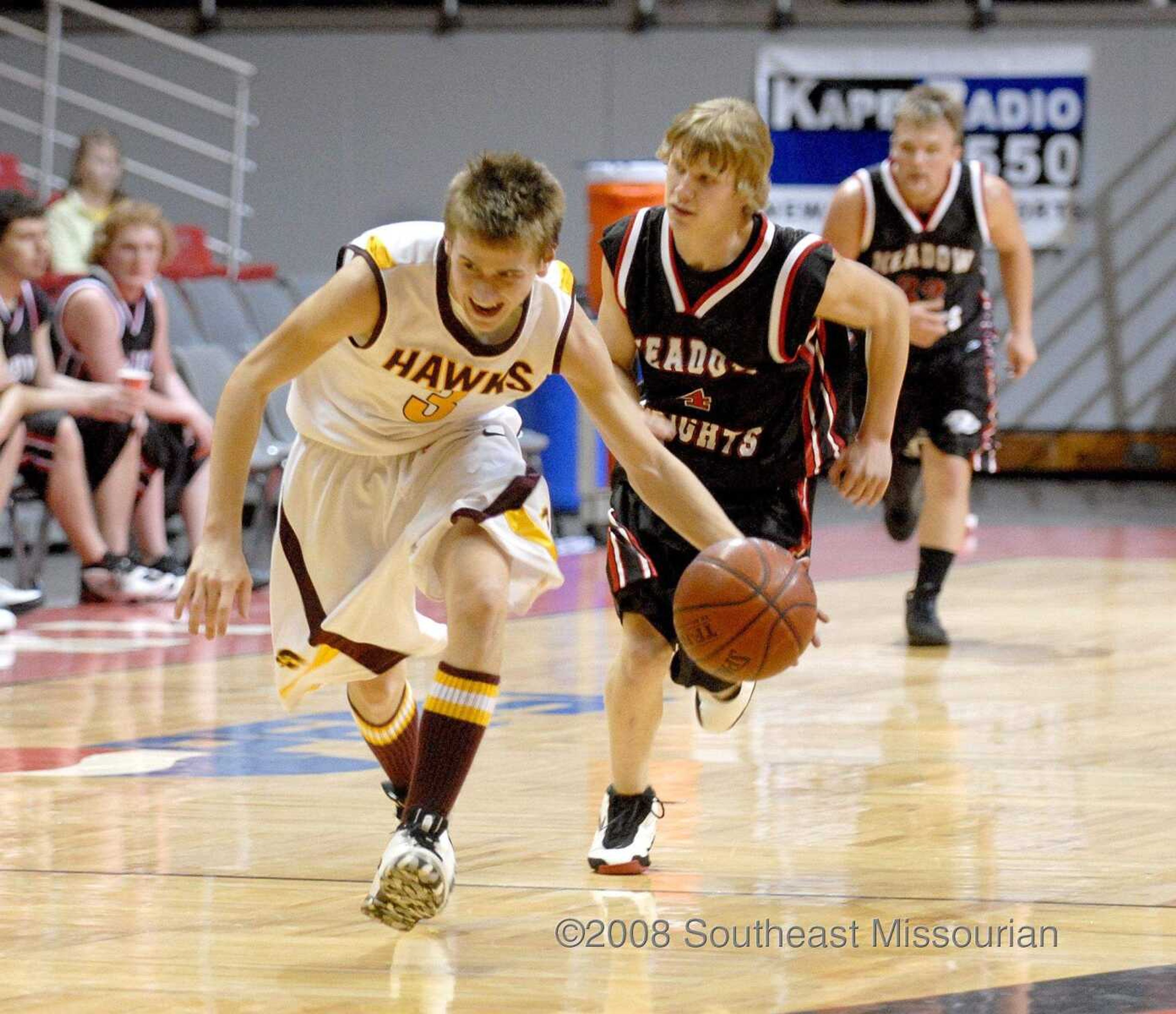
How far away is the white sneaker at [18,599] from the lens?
7043mm

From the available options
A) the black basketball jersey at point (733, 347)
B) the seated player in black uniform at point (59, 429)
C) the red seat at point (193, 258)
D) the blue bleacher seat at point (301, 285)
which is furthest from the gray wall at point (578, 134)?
the black basketball jersey at point (733, 347)

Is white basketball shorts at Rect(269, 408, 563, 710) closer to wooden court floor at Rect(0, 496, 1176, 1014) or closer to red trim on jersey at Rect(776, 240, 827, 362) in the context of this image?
wooden court floor at Rect(0, 496, 1176, 1014)

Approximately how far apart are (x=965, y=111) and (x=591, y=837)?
400 inches

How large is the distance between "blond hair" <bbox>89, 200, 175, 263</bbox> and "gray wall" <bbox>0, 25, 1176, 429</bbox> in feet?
19.6

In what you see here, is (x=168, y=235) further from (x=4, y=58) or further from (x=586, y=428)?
(x=4, y=58)

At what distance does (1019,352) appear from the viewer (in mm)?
6527

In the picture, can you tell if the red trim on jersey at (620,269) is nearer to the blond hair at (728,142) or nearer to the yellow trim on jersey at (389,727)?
the blond hair at (728,142)

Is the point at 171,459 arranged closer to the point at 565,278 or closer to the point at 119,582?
the point at 119,582

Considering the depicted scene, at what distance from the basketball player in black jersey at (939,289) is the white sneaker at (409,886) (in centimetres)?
366

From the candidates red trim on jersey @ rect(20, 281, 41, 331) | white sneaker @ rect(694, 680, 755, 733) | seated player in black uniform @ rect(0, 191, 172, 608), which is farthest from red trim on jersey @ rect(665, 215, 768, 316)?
red trim on jersey @ rect(20, 281, 41, 331)

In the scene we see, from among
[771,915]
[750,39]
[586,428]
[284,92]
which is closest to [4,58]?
[284,92]

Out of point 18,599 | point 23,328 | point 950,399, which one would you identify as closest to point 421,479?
point 950,399

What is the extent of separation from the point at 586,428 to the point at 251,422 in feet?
20.9

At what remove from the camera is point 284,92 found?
13.9 m
